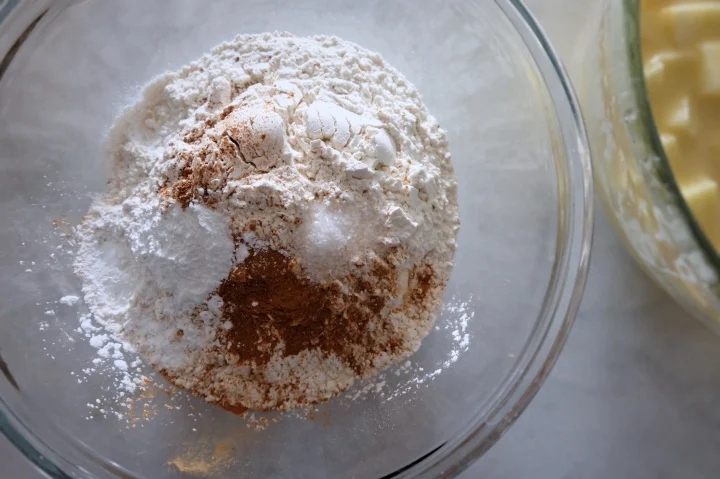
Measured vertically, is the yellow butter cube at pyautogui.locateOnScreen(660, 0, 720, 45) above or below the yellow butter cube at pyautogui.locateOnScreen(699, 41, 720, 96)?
above

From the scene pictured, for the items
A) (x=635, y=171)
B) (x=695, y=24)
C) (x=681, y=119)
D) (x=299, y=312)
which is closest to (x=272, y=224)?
(x=299, y=312)

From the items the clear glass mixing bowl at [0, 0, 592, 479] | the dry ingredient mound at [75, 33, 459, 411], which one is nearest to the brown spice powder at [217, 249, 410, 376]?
the dry ingredient mound at [75, 33, 459, 411]

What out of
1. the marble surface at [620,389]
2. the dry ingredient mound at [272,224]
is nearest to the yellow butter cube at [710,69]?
the marble surface at [620,389]

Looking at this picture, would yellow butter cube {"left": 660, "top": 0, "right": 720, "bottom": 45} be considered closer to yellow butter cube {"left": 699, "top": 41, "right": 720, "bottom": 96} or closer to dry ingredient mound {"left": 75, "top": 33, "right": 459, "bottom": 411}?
yellow butter cube {"left": 699, "top": 41, "right": 720, "bottom": 96}

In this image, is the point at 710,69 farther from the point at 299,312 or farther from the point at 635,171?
the point at 299,312

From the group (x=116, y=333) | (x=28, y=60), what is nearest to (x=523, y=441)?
(x=116, y=333)

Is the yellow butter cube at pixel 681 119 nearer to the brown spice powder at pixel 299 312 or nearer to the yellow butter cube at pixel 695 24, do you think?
the yellow butter cube at pixel 695 24
